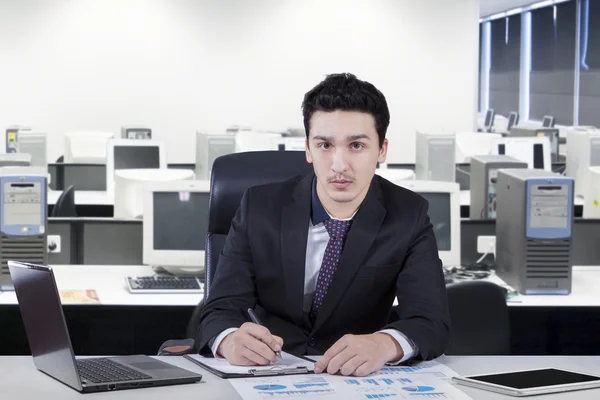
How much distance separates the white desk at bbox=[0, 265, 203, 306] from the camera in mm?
3705

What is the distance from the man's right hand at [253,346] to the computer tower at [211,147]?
509 centimetres

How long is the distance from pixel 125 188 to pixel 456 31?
6348 millimetres

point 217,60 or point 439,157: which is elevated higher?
point 217,60

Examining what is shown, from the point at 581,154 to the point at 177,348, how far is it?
558 centimetres

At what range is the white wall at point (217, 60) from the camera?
10312 millimetres

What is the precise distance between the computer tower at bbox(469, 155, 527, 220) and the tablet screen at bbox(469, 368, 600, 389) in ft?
10.1

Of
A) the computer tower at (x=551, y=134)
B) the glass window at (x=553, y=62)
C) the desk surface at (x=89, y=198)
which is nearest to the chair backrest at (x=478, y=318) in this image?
the desk surface at (x=89, y=198)

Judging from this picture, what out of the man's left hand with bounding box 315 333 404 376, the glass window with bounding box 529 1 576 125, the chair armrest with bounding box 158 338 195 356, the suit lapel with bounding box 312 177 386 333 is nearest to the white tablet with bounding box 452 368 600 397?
the man's left hand with bounding box 315 333 404 376

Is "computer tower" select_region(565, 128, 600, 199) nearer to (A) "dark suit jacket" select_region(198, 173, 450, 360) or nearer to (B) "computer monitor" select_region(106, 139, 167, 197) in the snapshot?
(B) "computer monitor" select_region(106, 139, 167, 197)

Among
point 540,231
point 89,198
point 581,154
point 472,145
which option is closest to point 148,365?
point 540,231

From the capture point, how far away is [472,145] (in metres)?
8.39

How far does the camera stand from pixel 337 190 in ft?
7.31

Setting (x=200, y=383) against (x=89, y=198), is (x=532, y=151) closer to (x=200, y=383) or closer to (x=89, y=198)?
(x=89, y=198)

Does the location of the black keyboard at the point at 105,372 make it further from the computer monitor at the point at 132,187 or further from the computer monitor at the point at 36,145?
the computer monitor at the point at 36,145
